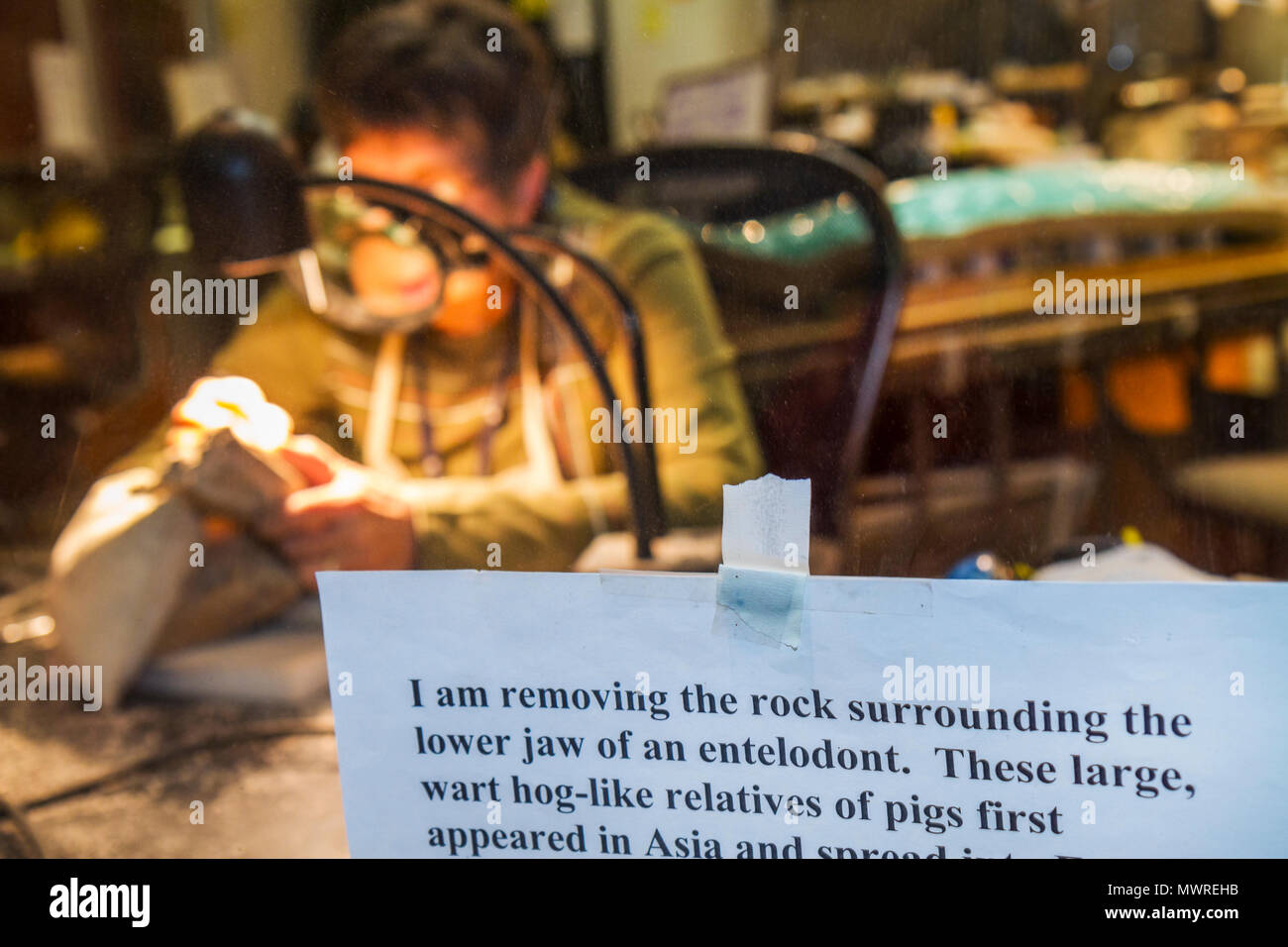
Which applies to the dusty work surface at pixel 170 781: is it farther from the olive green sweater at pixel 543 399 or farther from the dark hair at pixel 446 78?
the dark hair at pixel 446 78

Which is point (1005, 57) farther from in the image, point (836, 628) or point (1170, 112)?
point (836, 628)

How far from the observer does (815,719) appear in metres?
0.33

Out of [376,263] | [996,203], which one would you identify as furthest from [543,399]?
[996,203]

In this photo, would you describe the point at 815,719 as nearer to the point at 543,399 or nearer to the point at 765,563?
the point at 765,563

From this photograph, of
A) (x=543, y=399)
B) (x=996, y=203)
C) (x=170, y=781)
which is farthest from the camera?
(x=996, y=203)

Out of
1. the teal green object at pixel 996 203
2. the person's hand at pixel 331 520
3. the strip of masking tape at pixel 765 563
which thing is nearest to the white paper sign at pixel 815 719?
the strip of masking tape at pixel 765 563

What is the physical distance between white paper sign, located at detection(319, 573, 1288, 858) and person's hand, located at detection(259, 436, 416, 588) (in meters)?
0.18

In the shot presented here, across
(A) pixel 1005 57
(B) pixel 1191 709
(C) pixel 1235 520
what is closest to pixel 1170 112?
(A) pixel 1005 57

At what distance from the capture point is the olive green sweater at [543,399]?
50cm

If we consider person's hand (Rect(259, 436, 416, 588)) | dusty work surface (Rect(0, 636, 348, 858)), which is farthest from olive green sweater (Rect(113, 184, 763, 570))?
dusty work surface (Rect(0, 636, 348, 858))

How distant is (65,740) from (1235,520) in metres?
0.69

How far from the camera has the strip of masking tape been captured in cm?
32

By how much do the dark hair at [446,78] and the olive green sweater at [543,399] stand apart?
0.34ft

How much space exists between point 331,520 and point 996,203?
2.55 feet
